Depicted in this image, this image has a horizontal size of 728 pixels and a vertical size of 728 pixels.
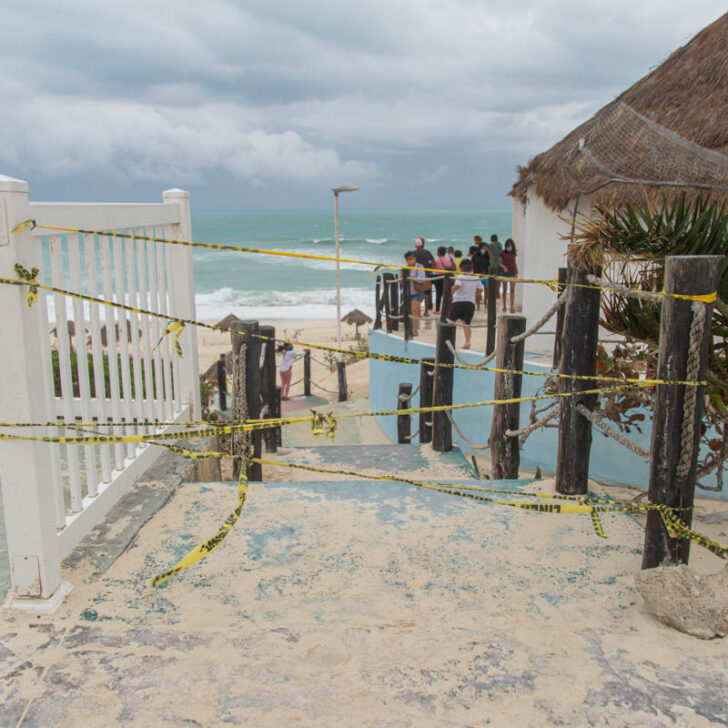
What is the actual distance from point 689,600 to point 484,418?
6463mm

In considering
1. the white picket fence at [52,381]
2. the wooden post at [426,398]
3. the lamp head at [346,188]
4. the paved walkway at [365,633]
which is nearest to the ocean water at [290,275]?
the lamp head at [346,188]

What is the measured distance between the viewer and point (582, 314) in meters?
3.73

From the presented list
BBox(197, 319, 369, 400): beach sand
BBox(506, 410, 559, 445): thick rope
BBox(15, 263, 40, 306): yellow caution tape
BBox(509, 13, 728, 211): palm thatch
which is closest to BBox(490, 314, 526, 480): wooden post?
BBox(506, 410, 559, 445): thick rope

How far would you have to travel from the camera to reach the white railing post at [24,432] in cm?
254

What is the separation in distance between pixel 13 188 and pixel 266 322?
3160 centimetres

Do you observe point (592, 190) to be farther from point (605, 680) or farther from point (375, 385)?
point (605, 680)

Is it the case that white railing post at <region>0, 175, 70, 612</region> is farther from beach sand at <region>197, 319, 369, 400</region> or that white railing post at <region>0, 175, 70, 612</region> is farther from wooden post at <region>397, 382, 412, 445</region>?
beach sand at <region>197, 319, 369, 400</region>

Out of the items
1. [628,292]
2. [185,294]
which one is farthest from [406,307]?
[628,292]

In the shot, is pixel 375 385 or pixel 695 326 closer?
pixel 695 326

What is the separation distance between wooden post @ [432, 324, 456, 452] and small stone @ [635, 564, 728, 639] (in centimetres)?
291

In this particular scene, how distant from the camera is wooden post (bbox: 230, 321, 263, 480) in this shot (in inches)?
191

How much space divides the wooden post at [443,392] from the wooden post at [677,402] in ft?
8.79

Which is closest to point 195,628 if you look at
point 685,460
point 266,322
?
point 685,460

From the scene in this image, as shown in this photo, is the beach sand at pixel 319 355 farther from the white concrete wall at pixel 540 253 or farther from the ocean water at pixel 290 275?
the ocean water at pixel 290 275
